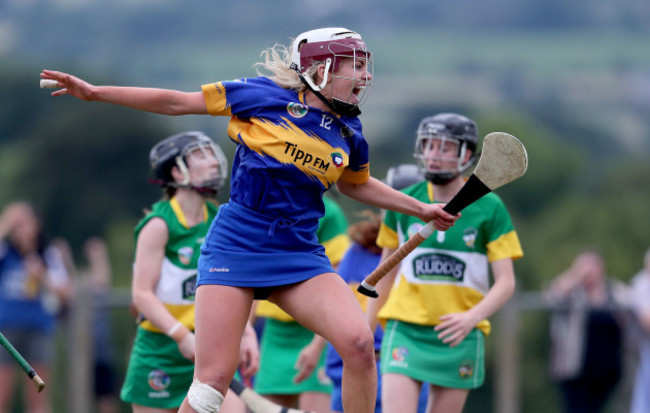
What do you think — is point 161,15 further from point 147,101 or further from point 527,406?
point 147,101

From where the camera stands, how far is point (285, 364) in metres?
8.03

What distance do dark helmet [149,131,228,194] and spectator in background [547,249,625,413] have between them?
5758mm

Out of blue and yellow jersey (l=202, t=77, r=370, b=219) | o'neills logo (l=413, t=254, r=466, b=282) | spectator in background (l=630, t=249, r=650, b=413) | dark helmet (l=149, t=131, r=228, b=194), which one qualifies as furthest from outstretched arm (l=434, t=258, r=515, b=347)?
spectator in background (l=630, t=249, r=650, b=413)

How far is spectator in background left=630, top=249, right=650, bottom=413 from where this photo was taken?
34.1 feet

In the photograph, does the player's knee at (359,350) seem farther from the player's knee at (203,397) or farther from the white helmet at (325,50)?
the white helmet at (325,50)

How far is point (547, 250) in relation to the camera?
4709 cm

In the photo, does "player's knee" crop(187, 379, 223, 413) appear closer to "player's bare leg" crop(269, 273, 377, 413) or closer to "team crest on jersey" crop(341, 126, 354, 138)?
"player's bare leg" crop(269, 273, 377, 413)

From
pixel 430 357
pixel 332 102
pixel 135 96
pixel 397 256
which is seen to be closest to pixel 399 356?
pixel 430 357

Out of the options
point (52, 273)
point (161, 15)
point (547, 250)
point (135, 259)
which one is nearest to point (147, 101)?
point (135, 259)

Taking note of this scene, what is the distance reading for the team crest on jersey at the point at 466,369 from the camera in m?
6.50

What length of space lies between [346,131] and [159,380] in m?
2.10

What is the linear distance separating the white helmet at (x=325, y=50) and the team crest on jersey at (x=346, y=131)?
152mm

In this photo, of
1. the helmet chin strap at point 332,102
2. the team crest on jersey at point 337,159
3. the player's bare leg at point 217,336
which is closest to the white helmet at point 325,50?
the helmet chin strap at point 332,102

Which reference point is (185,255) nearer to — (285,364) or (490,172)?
(285,364)
